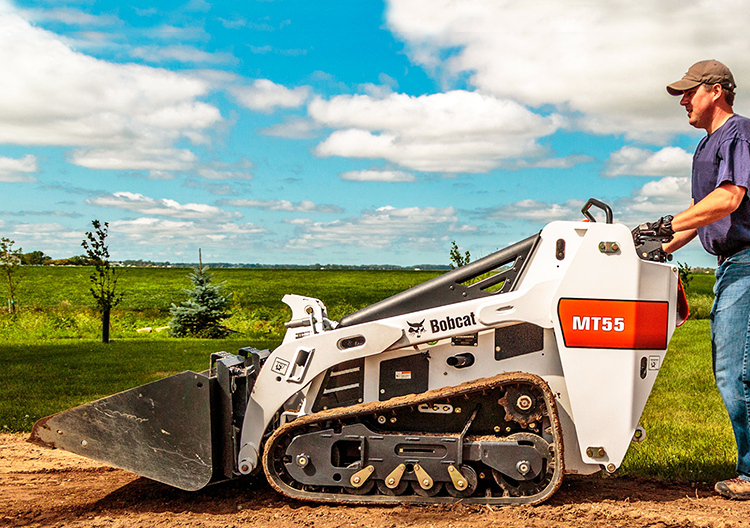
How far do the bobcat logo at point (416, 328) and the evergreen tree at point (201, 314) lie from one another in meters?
16.2

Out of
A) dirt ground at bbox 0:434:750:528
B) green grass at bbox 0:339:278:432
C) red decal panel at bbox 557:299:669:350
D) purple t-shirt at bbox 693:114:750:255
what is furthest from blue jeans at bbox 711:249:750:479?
green grass at bbox 0:339:278:432

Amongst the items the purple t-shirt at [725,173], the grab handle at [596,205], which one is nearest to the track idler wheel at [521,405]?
the grab handle at [596,205]

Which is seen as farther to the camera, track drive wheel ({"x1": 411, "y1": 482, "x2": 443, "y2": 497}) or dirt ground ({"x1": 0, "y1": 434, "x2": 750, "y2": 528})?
track drive wheel ({"x1": 411, "y1": 482, "x2": 443, "y2": 497})

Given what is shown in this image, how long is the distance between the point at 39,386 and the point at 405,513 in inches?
312

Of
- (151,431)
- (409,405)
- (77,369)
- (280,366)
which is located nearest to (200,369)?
(77,369)

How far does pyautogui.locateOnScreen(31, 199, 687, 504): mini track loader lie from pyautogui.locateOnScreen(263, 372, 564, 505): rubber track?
1 centimetres

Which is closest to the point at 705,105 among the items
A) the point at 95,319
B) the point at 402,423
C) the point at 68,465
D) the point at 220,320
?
the point at 402,423

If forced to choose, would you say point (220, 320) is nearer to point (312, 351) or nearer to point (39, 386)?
point (39, 386)

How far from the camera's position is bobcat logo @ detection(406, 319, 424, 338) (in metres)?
4.50

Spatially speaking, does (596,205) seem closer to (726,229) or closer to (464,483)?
(726,229)

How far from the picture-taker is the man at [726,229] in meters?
4.52

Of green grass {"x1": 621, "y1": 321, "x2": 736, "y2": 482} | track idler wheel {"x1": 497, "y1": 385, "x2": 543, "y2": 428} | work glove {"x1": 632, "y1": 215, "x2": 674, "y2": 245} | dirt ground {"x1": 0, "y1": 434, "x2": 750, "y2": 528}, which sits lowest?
dirt ground {"x1": 0, "y1": 434, "x2": 750, "y2": 528}

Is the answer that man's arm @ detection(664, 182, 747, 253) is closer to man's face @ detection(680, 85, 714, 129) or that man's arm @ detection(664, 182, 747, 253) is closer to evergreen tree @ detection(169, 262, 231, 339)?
man's face @ detection(680, 85, 714, 129)

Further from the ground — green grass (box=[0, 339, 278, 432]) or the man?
the man
